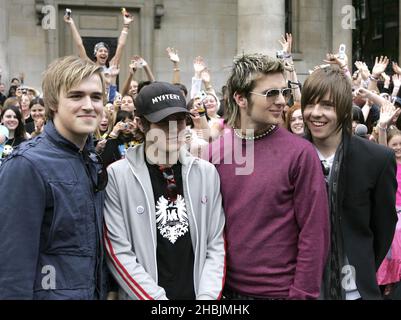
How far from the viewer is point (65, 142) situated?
307 cm

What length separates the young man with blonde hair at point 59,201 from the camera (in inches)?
112

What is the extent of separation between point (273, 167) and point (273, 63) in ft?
1.92

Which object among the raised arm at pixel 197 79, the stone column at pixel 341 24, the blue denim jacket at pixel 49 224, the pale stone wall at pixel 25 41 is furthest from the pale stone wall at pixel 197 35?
the blue denim jacket at pixel 49 224

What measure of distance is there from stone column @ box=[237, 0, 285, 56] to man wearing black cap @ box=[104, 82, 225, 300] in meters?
8.81

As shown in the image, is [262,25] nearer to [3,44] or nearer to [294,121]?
[3,44]

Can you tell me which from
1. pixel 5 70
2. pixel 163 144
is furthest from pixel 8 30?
pixel 163 144

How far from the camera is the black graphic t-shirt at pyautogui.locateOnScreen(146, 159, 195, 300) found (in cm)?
327

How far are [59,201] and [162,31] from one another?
40.5ft

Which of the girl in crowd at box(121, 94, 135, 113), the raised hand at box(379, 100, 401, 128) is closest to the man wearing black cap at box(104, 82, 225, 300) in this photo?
the raised hand at box(379, 100, 401, 128)

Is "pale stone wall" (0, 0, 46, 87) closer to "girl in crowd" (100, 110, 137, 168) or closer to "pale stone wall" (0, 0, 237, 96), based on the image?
"pale stone wall" (0, 0, 237, 96)

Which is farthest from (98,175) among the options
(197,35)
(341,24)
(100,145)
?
(341,24)

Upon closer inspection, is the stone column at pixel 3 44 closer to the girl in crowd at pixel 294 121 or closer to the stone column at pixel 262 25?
the stone column at pixel 262 25

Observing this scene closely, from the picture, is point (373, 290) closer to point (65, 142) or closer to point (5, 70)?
point (65, 142)

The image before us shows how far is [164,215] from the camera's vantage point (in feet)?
10.9
